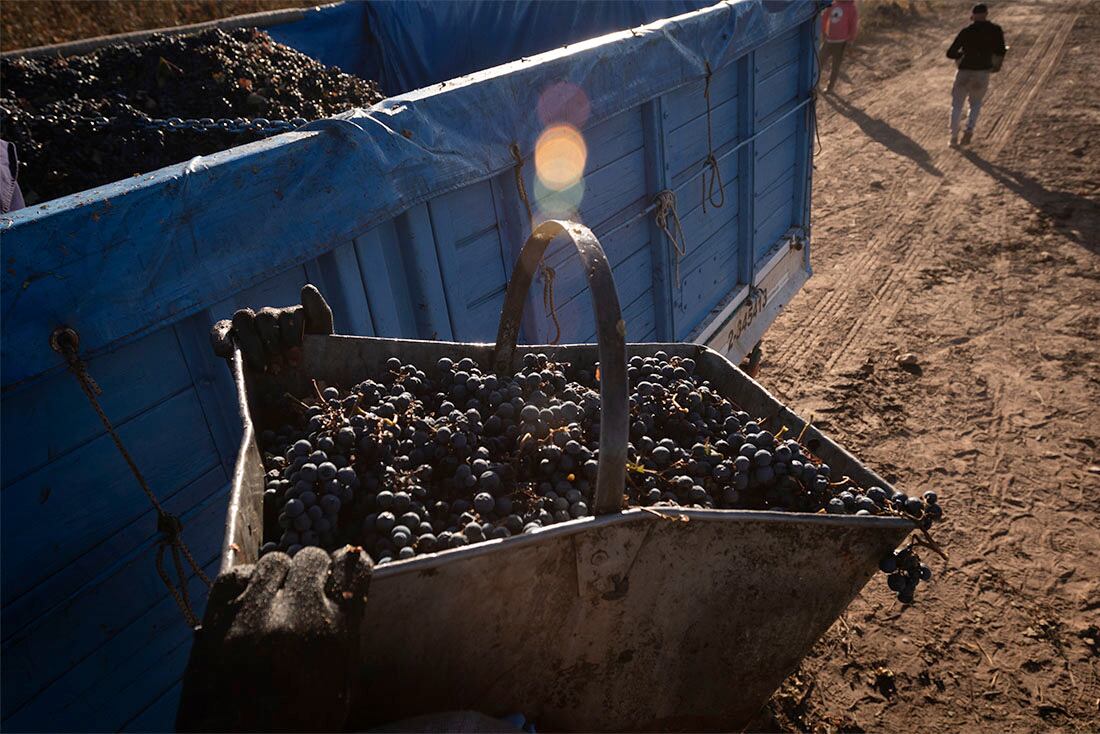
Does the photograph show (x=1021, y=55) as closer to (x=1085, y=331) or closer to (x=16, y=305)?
(x=1085, y=331)

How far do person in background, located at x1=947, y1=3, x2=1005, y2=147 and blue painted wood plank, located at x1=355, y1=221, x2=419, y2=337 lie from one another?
32.9 feet

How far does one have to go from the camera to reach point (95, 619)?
1.87m

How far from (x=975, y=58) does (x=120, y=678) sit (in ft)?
37.7

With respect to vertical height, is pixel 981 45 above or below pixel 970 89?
above

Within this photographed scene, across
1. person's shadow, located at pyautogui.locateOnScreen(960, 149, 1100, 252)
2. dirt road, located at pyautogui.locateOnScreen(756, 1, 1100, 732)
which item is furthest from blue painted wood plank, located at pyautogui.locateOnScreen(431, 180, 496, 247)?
person's shadow, located at pyautogui.locateOnScreen(960, 149, 1100, 252)

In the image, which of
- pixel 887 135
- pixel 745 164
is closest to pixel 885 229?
pixel 887 135

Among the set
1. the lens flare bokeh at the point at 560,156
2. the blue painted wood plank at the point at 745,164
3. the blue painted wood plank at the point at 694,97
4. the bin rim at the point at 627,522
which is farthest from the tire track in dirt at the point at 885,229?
the bin rim at the point at 627,522

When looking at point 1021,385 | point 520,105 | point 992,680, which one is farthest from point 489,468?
point 1021,385

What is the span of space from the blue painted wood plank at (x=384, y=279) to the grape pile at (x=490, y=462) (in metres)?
0.57

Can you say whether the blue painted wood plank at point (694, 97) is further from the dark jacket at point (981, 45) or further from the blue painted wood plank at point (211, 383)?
the dark jacket at point (981, 45)

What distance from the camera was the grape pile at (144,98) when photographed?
3064 mm

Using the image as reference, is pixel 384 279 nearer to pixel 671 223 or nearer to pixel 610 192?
pixel 610 192

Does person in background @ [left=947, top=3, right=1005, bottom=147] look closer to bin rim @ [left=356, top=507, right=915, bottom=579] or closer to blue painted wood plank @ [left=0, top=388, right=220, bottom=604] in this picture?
bin rim @ [left=356, top=507, right=915, bottom=579]

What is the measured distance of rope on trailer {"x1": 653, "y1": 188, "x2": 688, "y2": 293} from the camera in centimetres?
365
